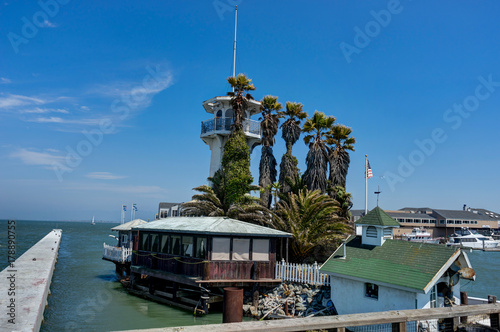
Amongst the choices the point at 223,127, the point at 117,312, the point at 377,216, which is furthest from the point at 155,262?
the point at 223,127

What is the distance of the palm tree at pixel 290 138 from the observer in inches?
1393

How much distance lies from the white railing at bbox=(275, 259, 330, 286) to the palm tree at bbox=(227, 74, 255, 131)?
14784mm

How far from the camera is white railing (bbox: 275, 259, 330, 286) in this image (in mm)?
18875

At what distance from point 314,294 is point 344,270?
8.98ft

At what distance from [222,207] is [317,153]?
32.6ft

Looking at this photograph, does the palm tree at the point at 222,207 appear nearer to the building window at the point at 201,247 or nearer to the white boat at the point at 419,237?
the building window at the point at 201,247

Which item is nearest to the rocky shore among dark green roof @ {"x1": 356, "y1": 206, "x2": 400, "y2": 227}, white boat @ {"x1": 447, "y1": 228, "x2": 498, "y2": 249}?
dark green roof @ {"x1": 356, "y1": 206, "x2": 400, "y2": 227}

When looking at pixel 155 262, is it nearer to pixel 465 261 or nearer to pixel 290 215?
pixel 290 215

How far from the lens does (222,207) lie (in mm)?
28812

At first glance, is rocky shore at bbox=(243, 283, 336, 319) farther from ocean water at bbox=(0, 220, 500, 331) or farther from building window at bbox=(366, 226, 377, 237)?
building window at bbox=(366, 226, 377, 237)

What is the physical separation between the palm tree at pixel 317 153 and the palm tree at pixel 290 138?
6.49 ft

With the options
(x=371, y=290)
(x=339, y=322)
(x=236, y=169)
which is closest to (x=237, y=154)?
(x=236, y=169)

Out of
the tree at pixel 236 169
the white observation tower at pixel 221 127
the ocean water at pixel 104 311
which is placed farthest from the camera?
the white observation tower at pixel 221 127

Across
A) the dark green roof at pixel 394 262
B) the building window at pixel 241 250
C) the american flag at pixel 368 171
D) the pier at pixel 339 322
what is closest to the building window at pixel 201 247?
the building window at pixel 241 250
